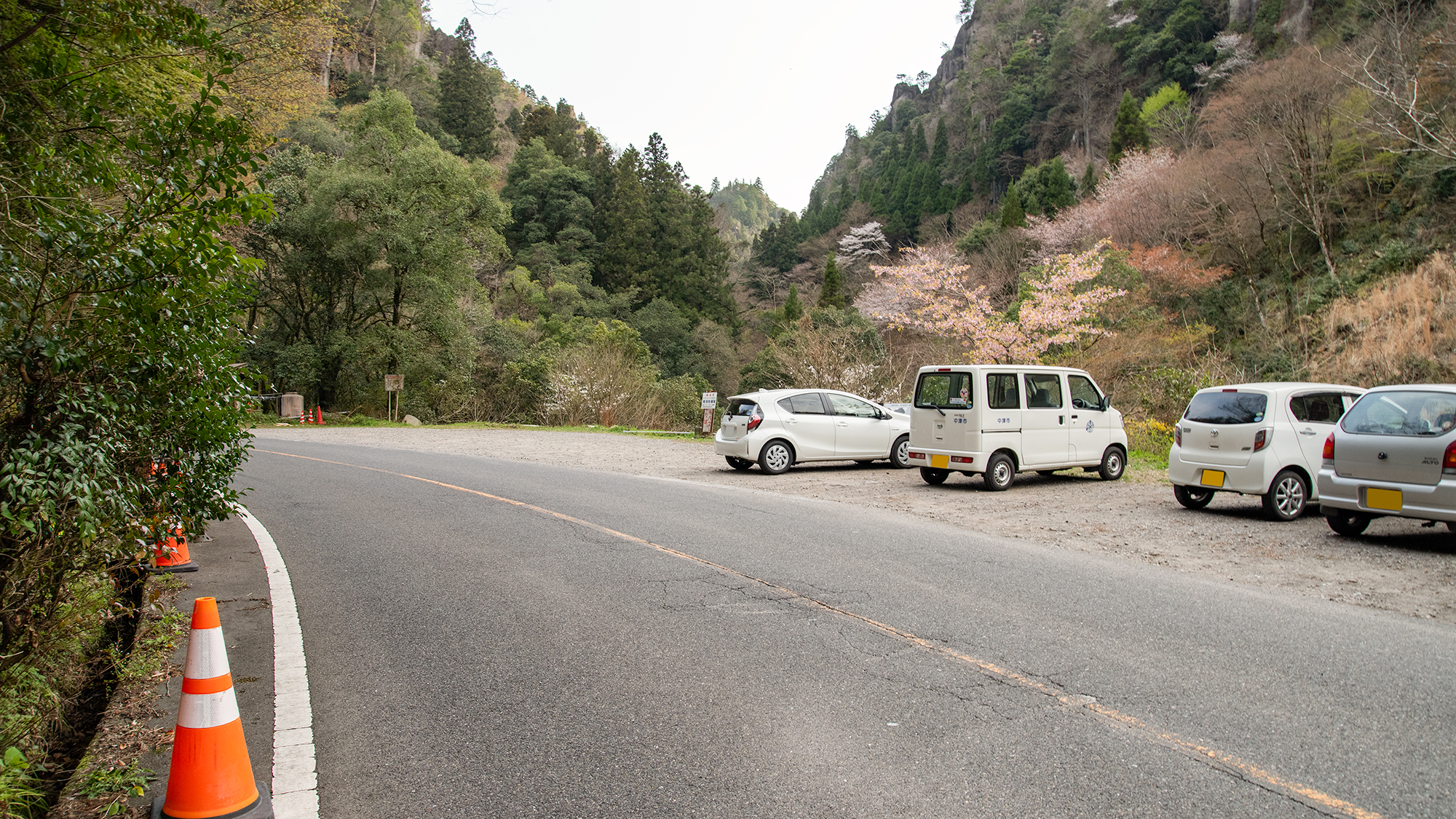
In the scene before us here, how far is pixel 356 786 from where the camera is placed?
10.8 ft

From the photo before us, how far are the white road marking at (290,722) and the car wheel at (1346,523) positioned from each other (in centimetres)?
968

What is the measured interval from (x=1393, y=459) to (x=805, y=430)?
8.69 meters

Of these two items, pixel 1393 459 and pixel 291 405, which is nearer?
A: pixel 1393 459

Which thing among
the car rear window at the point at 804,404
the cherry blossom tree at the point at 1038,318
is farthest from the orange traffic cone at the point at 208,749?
the cherry blossom tree at the point at 1038,318

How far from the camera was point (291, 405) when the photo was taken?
33594mm

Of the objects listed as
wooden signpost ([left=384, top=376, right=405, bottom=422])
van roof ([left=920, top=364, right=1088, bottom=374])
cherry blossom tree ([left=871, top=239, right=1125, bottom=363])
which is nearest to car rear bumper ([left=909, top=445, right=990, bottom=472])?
van roof ([left=920, top=364, right=1088, bottom=374])

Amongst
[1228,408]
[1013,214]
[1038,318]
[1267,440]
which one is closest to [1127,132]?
[1013,214]

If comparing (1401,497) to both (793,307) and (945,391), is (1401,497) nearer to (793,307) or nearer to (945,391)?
(945,391)

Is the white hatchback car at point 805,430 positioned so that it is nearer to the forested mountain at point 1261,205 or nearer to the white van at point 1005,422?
the white van at point 1005,422

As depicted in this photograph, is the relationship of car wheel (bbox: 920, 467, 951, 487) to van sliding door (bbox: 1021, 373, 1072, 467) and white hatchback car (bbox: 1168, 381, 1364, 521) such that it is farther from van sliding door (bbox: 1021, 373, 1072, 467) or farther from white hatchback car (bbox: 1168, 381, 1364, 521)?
white hatchback car (bbox: 1168, 381, 1364, 521)

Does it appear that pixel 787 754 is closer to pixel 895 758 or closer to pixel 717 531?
pixel 895 758

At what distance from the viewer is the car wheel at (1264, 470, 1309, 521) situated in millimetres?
9703

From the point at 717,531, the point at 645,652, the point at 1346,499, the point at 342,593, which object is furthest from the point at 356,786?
the point at 1346,499

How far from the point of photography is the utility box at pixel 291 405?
1315 inches
